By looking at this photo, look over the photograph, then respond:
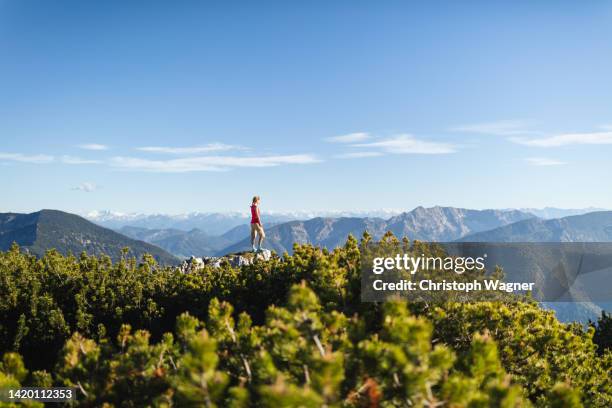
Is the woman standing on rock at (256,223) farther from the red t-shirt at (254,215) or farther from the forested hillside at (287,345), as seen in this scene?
the forested hillside at (287,345)

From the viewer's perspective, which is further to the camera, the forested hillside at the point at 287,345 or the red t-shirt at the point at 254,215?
the red t-shirt at the point at 254,215

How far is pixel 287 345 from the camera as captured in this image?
7.38 meters

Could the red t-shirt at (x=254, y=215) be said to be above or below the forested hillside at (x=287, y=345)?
above

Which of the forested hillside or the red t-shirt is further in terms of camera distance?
the red t-shirt

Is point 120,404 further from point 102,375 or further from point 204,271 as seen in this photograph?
point 204,271

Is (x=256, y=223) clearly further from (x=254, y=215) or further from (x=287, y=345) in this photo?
(x=287, y=345)

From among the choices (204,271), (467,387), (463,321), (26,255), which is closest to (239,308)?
(204,271)

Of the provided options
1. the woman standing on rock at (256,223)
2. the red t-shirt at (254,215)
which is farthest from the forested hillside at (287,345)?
the red t-shirt at (254,215)

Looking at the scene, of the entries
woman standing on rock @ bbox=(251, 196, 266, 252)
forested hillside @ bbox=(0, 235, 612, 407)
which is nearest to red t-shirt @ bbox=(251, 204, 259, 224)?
woman standing on rock @ bbox=(251, 196, 266, 252)

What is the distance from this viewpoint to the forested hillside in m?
6.59

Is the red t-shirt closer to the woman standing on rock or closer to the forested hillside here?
the woman standing on rock

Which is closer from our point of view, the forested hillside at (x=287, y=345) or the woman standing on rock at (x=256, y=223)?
the forested hillside at (x=287, y=345)

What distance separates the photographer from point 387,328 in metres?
7.63

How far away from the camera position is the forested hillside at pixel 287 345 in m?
6.59
